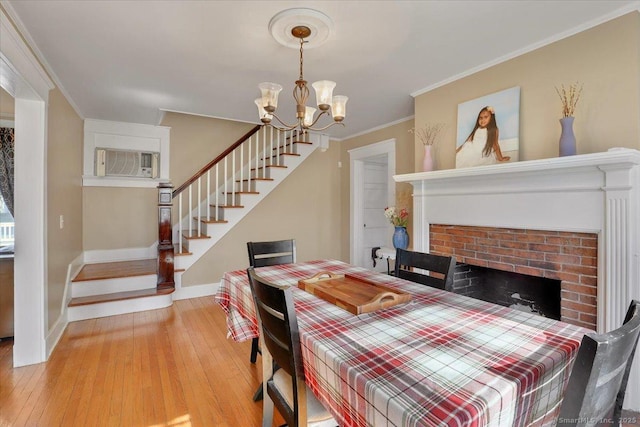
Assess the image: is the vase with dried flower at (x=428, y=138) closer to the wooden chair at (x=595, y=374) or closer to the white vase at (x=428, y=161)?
the white vase at (x=428, y=161)

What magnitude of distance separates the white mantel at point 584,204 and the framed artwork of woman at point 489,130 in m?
0.18

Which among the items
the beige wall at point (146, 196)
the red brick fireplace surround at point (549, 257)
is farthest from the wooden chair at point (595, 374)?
the beige wall at point (146, 196)

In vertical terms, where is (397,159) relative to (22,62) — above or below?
below

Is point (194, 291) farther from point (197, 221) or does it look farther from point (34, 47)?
point (34, 47)

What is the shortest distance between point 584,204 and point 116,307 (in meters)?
4.31

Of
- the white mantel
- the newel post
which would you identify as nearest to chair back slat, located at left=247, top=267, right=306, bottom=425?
the white mantel

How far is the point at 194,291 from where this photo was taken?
13.1 feet

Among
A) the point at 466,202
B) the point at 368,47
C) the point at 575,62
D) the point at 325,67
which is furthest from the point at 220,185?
the point at 575,62

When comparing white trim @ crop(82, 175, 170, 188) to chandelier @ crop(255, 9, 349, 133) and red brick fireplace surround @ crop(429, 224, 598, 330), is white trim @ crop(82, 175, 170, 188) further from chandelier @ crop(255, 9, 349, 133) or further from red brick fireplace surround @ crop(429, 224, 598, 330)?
red brick fireplace surround @ crop(429, 224, 598, 330)

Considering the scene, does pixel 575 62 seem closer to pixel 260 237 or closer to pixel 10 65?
pixel 10 65

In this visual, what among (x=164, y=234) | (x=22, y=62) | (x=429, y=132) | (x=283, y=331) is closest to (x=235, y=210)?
(x=164, y=234)

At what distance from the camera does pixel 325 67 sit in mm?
2531

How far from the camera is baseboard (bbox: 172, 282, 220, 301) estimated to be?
3871 mm

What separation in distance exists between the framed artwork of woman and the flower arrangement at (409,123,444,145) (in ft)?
0.82
